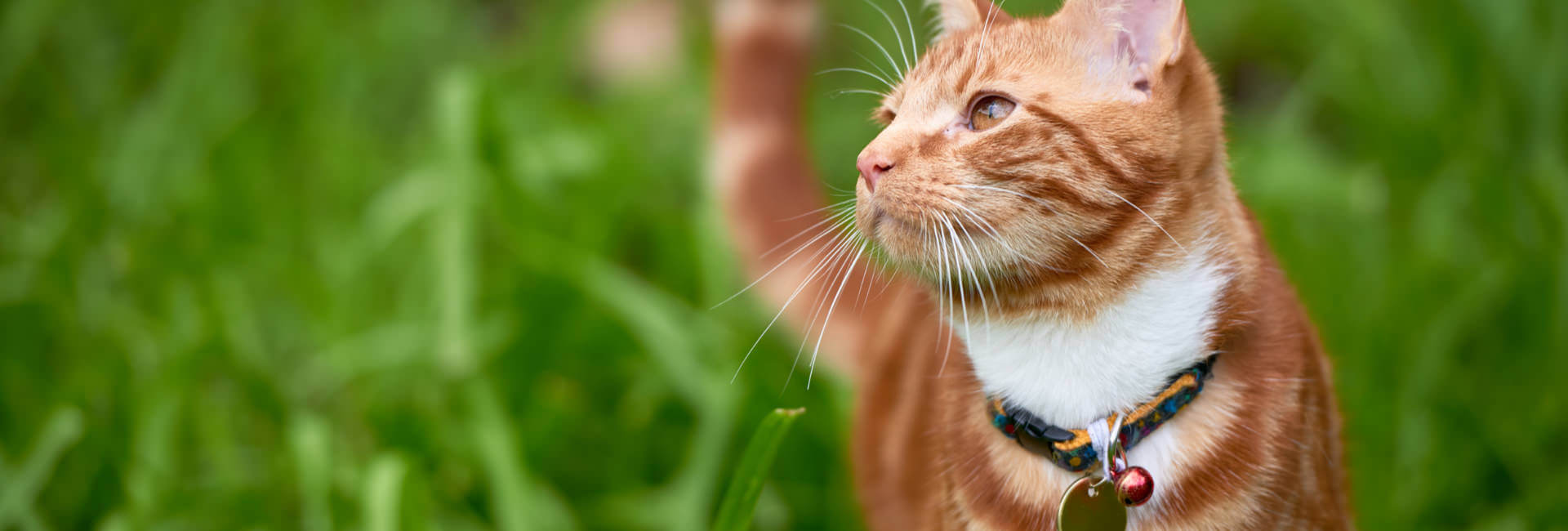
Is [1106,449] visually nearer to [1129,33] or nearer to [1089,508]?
[1089,508]

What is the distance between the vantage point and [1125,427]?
0.95 m

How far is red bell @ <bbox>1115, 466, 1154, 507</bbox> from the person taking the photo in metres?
0.90

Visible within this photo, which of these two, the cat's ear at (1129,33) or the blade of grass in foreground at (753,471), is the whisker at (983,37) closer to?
the cat's ear at (1129,33)

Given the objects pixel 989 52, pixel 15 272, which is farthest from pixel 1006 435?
pixel 15 272

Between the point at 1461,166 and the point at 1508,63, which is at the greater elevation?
the point at 1508,63

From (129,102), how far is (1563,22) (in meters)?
3.62

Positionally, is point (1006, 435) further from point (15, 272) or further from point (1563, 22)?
point (15, 272)

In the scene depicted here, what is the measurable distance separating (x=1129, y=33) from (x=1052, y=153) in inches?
4.9

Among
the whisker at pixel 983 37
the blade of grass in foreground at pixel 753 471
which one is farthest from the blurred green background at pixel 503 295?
the blade of grass in foreground at pixel 753 471

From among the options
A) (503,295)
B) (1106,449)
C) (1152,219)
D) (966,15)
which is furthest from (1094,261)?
(503,295)

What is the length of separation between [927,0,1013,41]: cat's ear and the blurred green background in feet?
0.90

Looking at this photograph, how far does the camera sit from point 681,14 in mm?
4277

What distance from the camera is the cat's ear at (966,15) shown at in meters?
1.02

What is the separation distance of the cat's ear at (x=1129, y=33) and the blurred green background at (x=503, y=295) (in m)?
0.40
